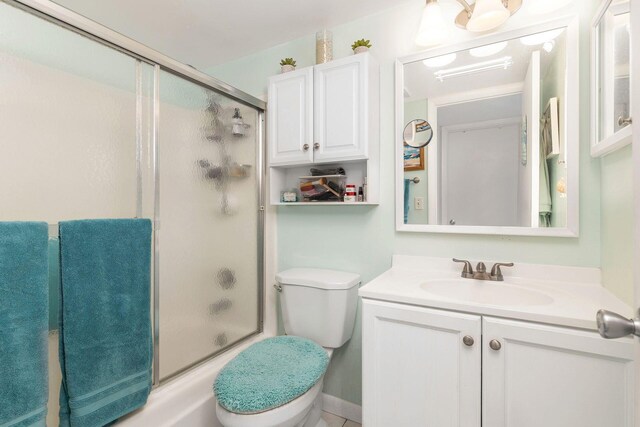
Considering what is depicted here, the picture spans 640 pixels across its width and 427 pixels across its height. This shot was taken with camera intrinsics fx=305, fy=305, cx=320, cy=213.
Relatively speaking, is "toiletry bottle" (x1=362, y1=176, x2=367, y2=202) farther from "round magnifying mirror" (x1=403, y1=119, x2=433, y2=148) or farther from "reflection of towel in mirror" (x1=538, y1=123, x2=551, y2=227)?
"reflection of towel in mirror" (x1=538, y1=123, x2=551, y2=227)

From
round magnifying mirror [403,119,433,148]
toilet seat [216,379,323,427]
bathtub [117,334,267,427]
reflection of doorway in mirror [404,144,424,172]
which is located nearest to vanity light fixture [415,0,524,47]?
round magnifying mirror [403,119,433,148]

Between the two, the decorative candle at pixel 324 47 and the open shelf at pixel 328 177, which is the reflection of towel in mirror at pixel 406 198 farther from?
the decorative candle at pixel 324 47

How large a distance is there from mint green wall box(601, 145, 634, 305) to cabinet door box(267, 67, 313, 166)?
4.01 feet

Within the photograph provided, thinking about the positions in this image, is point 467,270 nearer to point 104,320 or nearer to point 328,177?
point 328,177

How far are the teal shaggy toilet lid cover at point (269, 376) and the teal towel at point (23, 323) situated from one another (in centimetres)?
54

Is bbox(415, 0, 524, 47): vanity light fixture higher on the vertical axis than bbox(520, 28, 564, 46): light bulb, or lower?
higher

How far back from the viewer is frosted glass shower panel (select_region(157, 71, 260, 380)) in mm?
1387

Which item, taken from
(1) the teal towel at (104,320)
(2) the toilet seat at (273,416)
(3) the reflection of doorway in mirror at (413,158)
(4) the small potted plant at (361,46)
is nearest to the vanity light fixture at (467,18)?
(4) the small potted plant at (361,46)

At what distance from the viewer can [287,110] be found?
5.53 ft

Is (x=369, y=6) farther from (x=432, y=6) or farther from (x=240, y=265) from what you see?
(x=240, y=265)

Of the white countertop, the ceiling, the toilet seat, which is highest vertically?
the ceiling

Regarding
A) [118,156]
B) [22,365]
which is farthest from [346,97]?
[22,365]

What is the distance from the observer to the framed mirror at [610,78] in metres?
0.94

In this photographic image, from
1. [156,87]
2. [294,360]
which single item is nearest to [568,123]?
[294,360]
